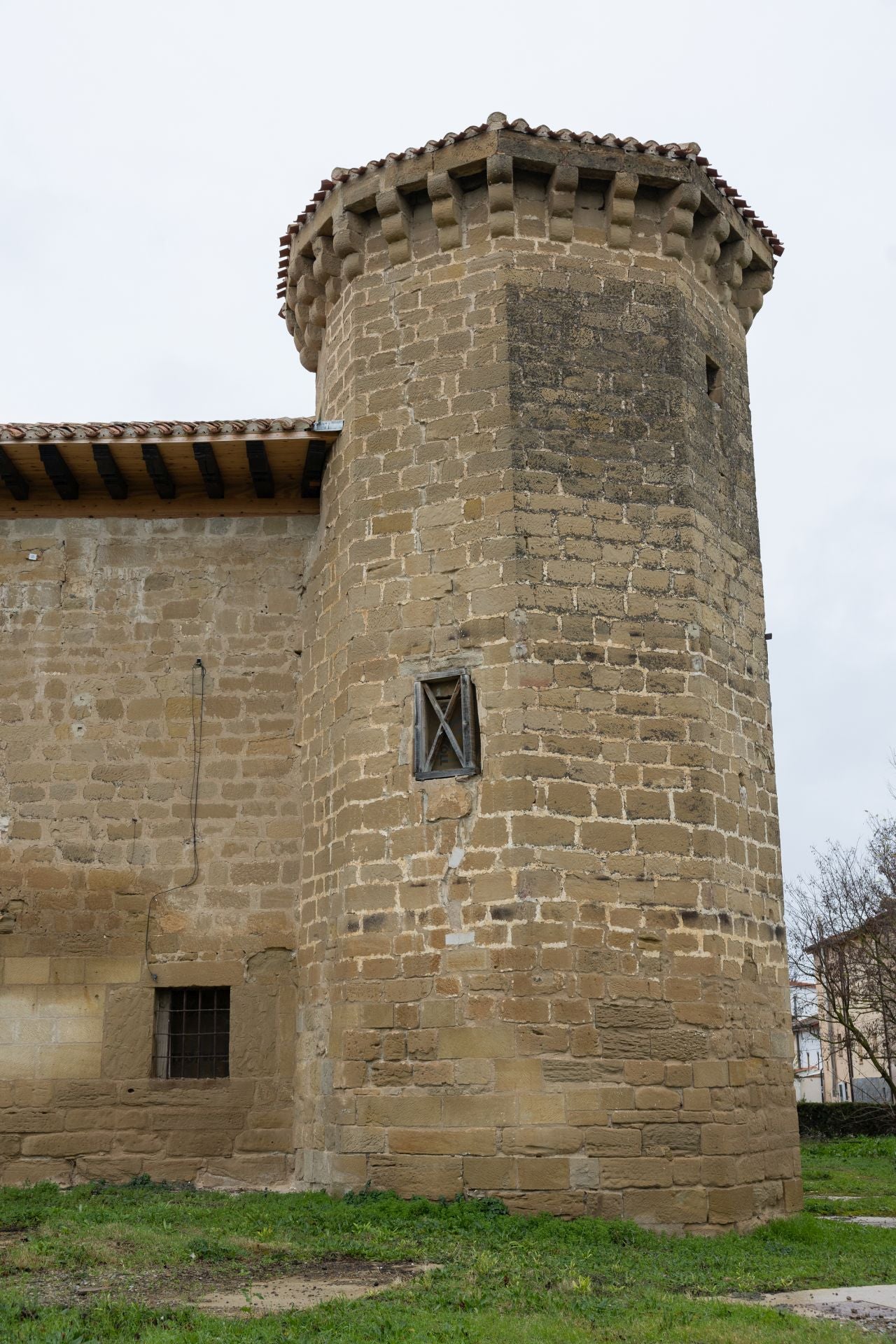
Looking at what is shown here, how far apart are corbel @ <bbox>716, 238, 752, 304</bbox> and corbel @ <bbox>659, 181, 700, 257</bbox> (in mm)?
744

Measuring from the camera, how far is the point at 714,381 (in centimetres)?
1084

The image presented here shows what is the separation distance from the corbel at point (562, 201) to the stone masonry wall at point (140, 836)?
3.31 m

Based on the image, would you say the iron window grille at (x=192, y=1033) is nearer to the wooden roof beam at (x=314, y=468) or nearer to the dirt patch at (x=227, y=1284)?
the dirt patch at (x=227, y=1284)

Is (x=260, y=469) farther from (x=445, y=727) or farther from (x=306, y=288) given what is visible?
(x=445, y=727)

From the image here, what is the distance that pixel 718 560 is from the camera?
1012 centimetres

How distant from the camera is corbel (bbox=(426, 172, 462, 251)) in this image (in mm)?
10109

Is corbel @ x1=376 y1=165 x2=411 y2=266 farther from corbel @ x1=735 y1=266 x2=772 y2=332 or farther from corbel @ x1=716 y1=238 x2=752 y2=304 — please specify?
corbel @ x1=735 y1=266 x2=772 y2=332

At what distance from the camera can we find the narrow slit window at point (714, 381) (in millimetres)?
10789

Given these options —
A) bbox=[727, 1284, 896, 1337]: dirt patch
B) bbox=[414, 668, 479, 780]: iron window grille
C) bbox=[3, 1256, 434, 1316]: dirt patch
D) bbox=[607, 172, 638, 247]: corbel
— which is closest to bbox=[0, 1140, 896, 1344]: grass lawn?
bbox=[3, 1256, 434, 1316]: dirt patch

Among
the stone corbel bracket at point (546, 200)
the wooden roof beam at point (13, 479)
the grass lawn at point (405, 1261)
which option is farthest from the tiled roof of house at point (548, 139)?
the grass lawn at point (405, 1261)

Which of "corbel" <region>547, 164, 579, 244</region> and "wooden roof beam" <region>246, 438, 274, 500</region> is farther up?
"corbel" <region>547, 164, 579, 244</region>

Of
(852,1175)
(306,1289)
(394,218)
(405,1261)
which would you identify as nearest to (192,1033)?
(405,1261)

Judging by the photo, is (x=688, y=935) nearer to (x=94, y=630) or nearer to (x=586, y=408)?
(x=586, y=408)

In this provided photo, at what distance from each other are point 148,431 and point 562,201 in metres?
3.79
